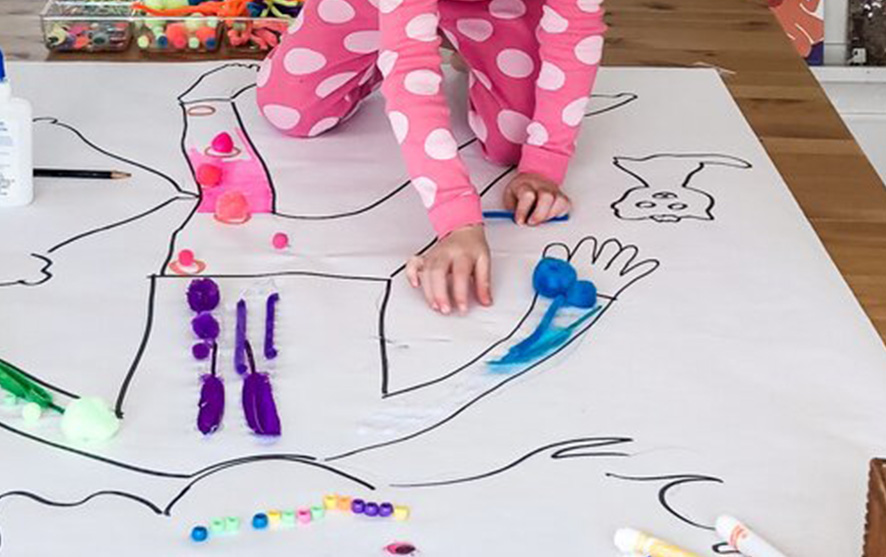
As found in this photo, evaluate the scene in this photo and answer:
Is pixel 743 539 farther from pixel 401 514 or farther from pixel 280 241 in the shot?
pixel 280 241

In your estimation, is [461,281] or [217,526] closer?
[217,526]

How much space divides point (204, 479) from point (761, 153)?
725 mm

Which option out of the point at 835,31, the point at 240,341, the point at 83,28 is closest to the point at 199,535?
the point at 240,341

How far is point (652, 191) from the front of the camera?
52.4 inches

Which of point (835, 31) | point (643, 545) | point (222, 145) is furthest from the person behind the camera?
point (835, 31)

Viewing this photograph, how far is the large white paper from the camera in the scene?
88cm

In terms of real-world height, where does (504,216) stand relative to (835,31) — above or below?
above

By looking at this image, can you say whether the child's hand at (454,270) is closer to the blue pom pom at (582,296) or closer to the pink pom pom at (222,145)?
the blue pom pom at (582,296)

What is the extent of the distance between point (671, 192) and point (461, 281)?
30 centimetres

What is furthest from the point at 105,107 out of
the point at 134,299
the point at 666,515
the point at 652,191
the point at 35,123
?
the point at 666,515

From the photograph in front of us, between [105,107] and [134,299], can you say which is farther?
[105,107]

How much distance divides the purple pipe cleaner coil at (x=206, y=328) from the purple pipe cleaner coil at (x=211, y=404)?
1.4 inches

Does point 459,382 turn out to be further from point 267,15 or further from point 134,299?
point 267,15

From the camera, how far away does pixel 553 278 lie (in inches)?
44.8
